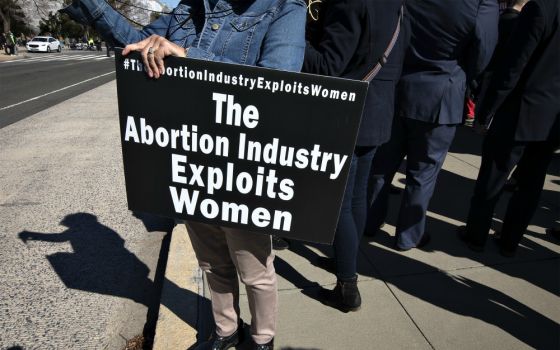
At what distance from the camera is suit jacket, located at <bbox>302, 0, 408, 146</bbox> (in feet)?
5.70

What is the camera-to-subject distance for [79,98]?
383 inches

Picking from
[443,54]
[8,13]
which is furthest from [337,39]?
[8,13]

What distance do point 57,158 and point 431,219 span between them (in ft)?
14.9

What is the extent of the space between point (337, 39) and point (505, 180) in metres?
1.84

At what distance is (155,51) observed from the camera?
52.3 inches

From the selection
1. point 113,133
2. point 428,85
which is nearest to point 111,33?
point 428,85

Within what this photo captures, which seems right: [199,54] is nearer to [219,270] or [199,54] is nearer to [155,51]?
[155,51]

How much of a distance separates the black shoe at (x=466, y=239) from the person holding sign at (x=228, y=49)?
189 centimetres

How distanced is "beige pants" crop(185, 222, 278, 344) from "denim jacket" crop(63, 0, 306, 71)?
27.4 inches

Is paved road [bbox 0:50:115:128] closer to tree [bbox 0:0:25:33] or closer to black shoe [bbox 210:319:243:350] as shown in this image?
black shoe [bbox 210:319:243:350]

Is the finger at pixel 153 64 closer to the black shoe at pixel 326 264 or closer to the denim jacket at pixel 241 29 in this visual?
the denim jacket at pixel 241 29

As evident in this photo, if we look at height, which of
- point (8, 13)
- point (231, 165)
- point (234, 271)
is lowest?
point (234, 271)

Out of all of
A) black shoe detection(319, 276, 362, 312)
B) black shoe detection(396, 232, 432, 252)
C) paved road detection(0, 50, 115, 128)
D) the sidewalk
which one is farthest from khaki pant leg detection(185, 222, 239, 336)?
paved road detection(0, 50, 115, 128)

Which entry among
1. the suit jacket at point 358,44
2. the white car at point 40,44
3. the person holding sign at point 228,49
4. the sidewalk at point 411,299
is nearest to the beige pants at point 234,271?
the person holding sign at point 228,49
